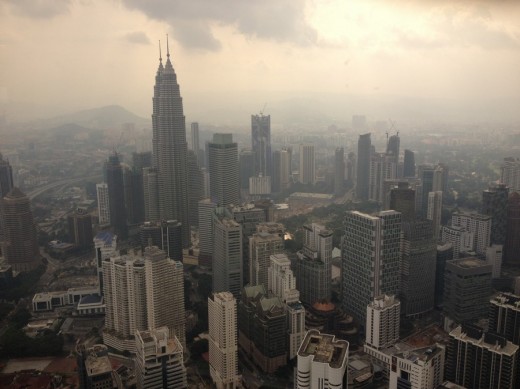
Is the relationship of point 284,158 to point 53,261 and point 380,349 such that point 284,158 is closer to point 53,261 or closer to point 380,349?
point 53,261

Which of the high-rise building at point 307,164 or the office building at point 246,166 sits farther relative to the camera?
the high-rise building at point 307,164

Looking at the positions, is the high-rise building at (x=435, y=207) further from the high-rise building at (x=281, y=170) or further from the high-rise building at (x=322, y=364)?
the high-rise building at (x=322, y=364)

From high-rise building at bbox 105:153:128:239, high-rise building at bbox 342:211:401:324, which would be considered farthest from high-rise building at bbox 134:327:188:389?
high-rise building at bbox 105:153:128:239

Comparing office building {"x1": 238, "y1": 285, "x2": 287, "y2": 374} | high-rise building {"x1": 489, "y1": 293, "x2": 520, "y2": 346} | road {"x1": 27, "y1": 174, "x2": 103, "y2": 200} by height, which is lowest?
office building {"x1": 238, "y1": 285, "x2": 287, "y2": 374}

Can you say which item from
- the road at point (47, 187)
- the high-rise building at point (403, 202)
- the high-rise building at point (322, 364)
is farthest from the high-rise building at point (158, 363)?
the high-rise building at point (403, 202)

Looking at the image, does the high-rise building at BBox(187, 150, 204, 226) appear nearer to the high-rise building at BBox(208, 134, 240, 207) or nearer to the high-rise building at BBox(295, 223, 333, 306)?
the high-rise building at BBox(208, 134, 240, 207)

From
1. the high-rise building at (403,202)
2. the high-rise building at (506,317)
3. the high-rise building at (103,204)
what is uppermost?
the high-rise building at (403,202)

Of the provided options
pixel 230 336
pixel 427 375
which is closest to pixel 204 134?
pixel 230 336
